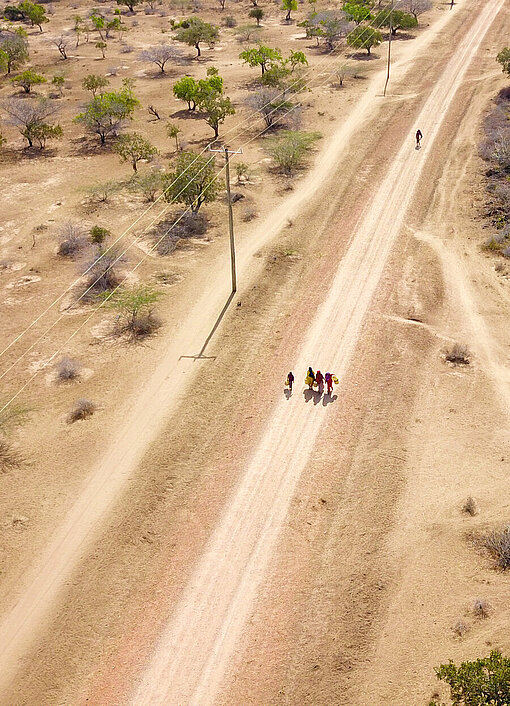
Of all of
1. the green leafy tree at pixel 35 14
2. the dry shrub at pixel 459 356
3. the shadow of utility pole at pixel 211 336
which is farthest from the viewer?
the green leafy tree at pixel 35 14

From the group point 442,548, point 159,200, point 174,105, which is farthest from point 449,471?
point 174,105

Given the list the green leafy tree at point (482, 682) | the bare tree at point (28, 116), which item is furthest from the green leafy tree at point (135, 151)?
the green leafy tree at point (482, 682)

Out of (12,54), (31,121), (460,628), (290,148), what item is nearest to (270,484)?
(460,628)

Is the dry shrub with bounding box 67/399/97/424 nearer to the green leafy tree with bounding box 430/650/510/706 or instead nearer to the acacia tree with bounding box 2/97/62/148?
the green leafy tree with bounding box 430/650/510/706

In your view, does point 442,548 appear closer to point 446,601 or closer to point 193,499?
point 446,601

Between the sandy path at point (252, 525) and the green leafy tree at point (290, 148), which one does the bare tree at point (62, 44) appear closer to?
the green leafy tree at point (290, 148)
